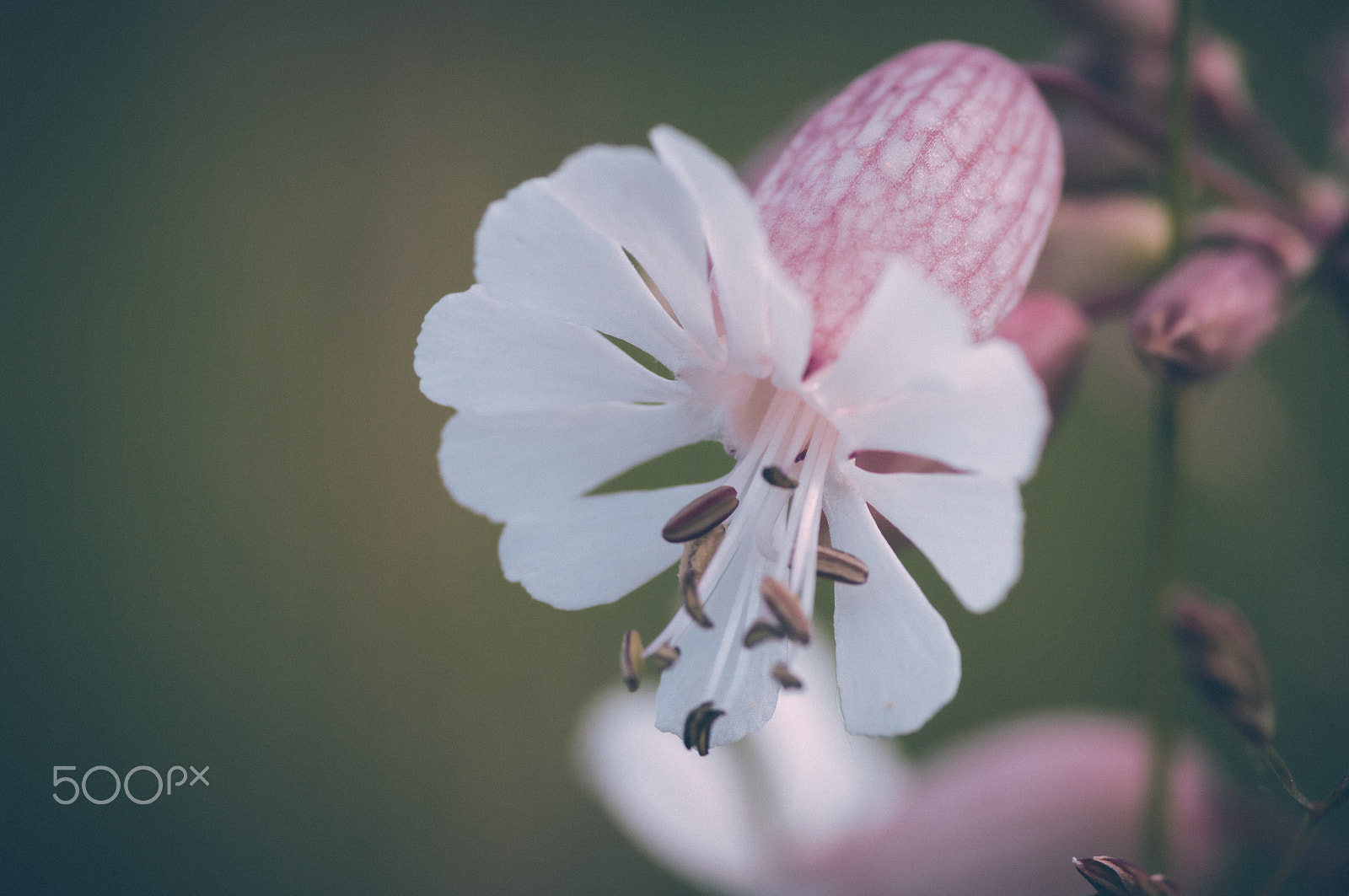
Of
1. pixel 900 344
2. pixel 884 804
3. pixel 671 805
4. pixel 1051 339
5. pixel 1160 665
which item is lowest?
pixel 884 804

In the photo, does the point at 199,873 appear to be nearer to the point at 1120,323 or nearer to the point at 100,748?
the point at 100,748

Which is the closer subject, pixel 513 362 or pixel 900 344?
pixel 900 344

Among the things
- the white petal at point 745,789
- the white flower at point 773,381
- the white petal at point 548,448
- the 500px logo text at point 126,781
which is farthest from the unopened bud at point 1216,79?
the 500px logo text at point 126,781

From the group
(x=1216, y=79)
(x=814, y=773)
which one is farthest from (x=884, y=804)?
(x=1216, y=79)

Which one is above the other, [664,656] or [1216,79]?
[1216,79]

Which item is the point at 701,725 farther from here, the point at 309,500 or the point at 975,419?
the point at 309,500

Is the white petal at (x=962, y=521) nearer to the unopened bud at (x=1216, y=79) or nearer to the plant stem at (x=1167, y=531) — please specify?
the plant stem at (x=1167, y=531)

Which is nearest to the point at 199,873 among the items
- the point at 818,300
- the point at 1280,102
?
the point at 818,300
